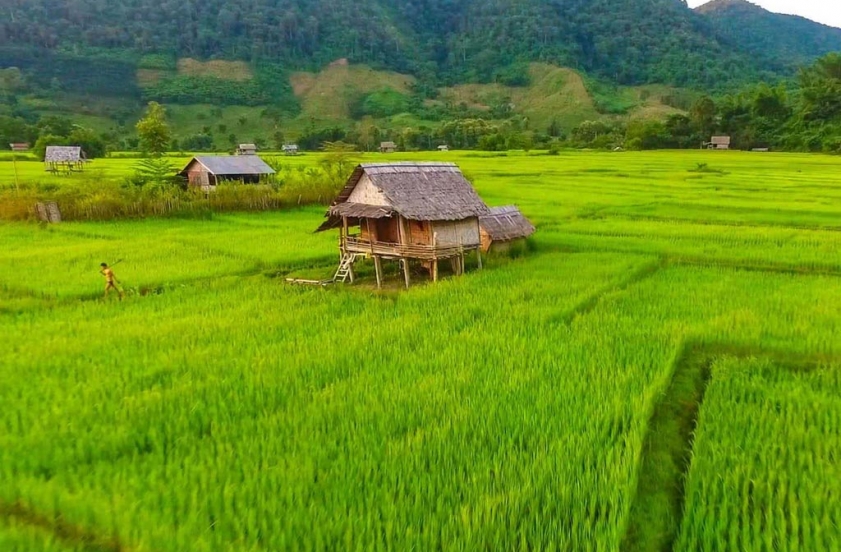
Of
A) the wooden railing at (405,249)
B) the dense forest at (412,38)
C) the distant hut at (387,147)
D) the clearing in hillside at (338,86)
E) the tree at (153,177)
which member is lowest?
the wooden railing at (405,249)

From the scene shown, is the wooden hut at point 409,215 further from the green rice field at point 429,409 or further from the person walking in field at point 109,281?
the person walking in field at point 109,281

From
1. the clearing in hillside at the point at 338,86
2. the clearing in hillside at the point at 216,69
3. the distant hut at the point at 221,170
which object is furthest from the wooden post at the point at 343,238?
the clearing in hillside at the point at 216,69

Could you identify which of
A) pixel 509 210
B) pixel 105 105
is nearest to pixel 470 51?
pixel 105 105

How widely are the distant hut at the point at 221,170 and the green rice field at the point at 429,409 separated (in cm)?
1442

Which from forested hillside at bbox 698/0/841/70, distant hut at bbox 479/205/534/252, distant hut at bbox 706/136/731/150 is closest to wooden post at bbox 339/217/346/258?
distant hut at bbox 479/205/534/252

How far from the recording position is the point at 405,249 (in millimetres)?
12828

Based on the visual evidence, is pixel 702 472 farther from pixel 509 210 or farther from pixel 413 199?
pixel 509 210

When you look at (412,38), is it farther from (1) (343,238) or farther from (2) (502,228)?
(1) (343,238)

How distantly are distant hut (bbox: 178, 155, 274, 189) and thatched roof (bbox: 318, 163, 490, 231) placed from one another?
14.8 m

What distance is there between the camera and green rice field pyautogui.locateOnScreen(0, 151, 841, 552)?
4336mm

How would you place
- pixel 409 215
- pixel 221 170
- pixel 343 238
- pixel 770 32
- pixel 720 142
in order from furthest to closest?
pixel 770 32, pixel 720 142, pixel 221 170, pixel 343 238, pixel 409 215

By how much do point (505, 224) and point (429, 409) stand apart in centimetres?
976

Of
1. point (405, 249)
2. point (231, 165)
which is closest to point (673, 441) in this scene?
point (405, 249)

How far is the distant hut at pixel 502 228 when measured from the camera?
14806 mm
